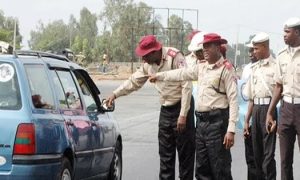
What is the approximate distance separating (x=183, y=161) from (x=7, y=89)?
2.73m

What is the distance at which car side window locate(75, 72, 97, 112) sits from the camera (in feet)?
28.3

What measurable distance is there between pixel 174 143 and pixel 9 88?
257 cm

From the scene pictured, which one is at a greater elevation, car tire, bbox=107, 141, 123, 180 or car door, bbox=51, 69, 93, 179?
car door, bbox=51, 69, 93, 179

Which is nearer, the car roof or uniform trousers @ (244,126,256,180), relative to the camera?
the car roof

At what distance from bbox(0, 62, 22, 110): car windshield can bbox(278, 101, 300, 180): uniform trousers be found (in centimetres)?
292

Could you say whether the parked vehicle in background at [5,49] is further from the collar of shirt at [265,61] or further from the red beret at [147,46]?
the collar of shirt at [265,61]

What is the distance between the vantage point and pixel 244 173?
10773mm

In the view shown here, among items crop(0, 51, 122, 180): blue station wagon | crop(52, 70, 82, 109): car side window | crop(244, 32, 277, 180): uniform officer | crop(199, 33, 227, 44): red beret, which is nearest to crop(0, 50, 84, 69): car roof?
crop(0, 51, 122, 180): blue station wagon

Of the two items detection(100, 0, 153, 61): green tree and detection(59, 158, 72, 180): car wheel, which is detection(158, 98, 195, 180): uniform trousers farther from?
detection(100, 0, 153, 61): green tree

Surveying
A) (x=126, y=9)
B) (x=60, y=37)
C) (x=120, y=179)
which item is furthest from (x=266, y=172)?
(x=60, y=37)

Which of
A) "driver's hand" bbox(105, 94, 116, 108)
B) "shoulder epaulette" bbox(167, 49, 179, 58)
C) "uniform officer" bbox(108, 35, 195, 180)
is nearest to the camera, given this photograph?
"driver's hand" bbox(105, 94, 116, 108)

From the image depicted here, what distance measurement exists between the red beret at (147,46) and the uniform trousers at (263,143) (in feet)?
4.79

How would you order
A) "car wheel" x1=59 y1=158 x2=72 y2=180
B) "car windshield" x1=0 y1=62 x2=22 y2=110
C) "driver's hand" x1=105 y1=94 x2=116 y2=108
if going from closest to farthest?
1. "car windshield" x1=0 y1=62 x2=22 y2=110
2. "car wheel" x1=59 y1=158 x2=72 y2=180
3. "driver's hand" x1=105 y1=94 x2=116 y2=108

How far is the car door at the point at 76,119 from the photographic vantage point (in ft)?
24.9
